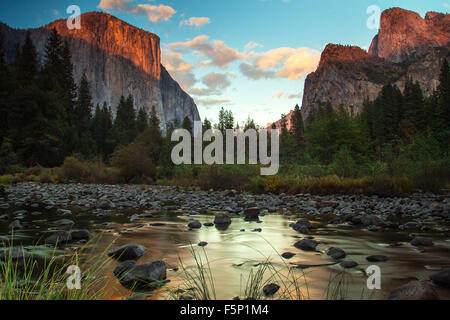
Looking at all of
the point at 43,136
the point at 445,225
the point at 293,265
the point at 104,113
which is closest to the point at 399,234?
the point at 445,225

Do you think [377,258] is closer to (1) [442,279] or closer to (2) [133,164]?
(1) [442,279]

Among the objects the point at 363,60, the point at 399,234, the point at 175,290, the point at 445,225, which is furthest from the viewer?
the point at 363,60

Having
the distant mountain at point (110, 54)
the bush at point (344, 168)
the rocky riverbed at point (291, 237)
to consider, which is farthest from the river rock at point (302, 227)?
the distant mountain at point (110, 54)

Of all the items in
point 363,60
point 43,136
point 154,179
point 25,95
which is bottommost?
point 154,179

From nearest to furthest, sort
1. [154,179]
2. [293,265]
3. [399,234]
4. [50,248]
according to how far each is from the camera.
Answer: [293,265] → [50,248] → [399,234] → [154,179]

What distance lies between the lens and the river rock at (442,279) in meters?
2.51

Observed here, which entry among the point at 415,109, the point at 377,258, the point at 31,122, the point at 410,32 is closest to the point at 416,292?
the point at 377,258

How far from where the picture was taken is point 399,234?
4.79 metres

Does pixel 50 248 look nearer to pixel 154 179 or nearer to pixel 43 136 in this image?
pixel 154 179

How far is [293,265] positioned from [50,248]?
288 centimetres

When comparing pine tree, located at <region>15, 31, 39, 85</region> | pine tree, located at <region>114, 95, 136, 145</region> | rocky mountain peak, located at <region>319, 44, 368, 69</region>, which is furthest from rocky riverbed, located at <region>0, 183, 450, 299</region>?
rocky mountain peak, located at <region>319, 44, 368, 69</region>

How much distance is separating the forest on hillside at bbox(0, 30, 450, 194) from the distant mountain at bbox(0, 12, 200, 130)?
67992 mm

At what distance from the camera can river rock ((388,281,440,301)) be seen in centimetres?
188
